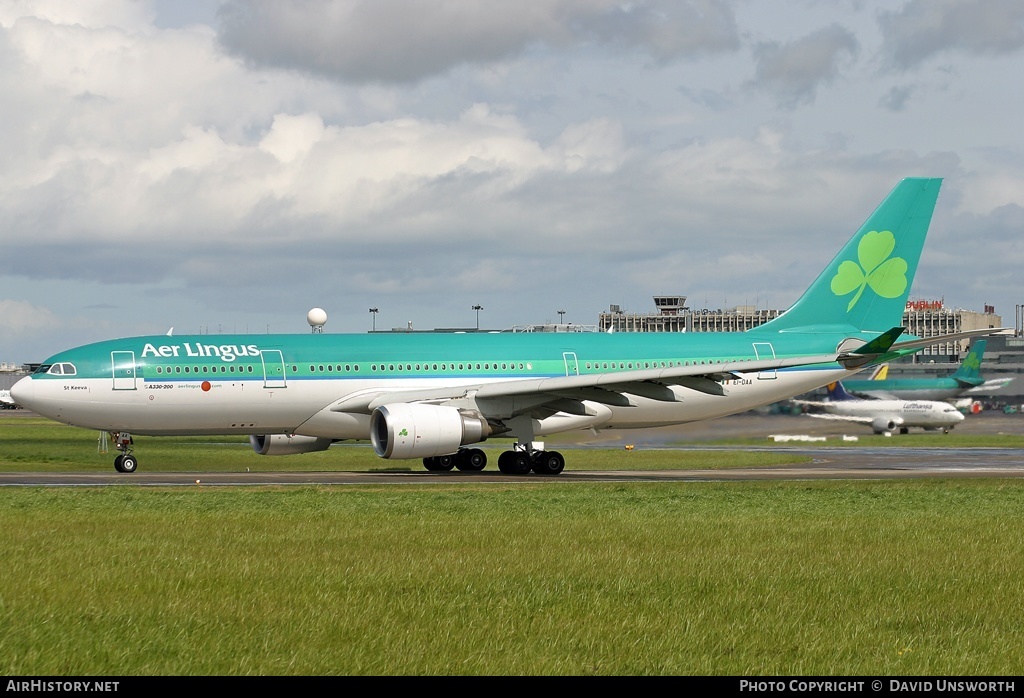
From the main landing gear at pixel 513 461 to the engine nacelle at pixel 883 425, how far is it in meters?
44.1

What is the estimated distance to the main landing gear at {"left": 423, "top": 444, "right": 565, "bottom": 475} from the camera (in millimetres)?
37219

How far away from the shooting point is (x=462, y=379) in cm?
3778

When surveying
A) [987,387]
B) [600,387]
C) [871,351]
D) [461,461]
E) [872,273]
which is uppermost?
[872,273]

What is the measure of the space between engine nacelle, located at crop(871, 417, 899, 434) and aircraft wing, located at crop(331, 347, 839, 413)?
42649 millimetres

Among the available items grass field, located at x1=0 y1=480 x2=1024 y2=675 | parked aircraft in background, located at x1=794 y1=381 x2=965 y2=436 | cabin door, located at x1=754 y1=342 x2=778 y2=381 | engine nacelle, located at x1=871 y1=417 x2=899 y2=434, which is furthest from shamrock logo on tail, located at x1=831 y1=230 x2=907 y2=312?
engine nacelle, located at x1=871 y1=417 x2=899 y2=434

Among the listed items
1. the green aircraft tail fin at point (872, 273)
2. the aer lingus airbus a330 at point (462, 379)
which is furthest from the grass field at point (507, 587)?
the green aircraft tail fin at point (872, 273)

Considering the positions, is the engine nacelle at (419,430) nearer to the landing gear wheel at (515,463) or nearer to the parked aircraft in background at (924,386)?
the landing gear wheel at (515,463)

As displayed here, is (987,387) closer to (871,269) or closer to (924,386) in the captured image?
(924,386)

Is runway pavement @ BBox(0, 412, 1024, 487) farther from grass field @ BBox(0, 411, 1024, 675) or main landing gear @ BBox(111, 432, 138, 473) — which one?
grass field @ BBox(0, 411, 1024, 675)

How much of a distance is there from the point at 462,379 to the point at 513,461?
290 centimetres

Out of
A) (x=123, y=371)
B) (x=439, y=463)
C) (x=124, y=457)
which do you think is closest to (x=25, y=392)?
(x=123, y=371)

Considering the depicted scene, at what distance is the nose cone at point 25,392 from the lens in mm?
34938
